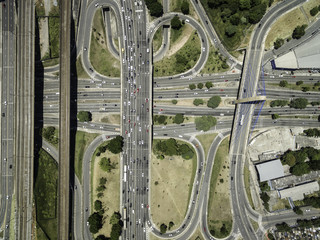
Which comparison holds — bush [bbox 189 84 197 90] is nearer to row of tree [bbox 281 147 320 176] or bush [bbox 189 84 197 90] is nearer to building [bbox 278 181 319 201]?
row of tree [bbox 281 147 320 176]

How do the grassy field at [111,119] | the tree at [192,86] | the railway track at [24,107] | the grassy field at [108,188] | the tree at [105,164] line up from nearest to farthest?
the railway track at [24,107], the tree at [105,164], the tree at [192,86], the grassy field at [108,188], the grassy field at [111,119]

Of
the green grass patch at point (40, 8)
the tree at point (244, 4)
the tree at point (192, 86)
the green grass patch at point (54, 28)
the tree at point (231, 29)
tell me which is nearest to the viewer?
the tree at point (244, 4)

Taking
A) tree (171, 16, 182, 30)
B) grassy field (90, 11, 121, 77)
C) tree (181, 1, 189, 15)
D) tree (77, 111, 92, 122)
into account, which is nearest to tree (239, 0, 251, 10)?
tree (181, 1, 189, 15)

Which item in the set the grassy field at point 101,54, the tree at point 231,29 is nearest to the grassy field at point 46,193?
the grassy field at point 101,54

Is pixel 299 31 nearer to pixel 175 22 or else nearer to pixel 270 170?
pixel 175 22

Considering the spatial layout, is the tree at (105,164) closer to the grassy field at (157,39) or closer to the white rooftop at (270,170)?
→ the grassy field at (157,39)

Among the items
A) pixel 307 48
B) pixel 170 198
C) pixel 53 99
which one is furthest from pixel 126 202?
pixel 307 48
